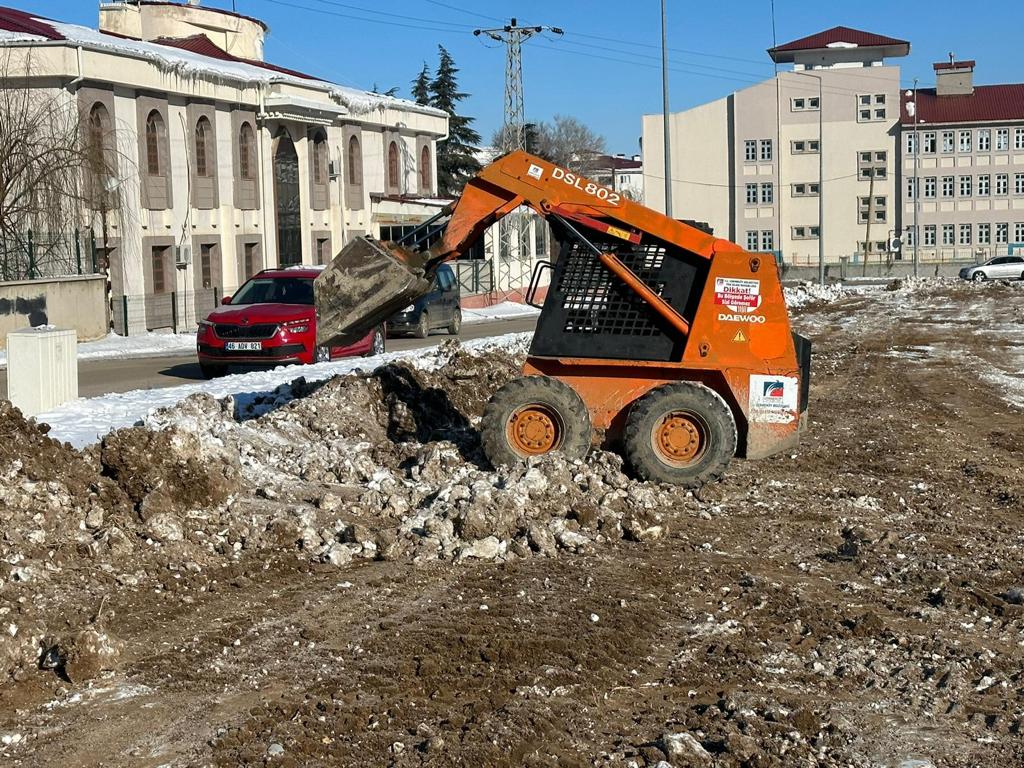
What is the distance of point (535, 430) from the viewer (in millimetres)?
11297

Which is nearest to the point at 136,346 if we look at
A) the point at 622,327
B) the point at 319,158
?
the point at 319,158

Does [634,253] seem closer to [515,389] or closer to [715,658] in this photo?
[515,389]

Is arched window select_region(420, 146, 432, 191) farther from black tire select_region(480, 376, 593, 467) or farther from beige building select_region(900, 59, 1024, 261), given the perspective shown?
black tire select_region(480, 376, 593, 467)

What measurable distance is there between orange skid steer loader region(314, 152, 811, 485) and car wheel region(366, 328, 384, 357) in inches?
451

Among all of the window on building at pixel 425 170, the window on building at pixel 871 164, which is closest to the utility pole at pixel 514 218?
the window on building at pixel 425 170

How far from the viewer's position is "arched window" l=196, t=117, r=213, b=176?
39.3 meters

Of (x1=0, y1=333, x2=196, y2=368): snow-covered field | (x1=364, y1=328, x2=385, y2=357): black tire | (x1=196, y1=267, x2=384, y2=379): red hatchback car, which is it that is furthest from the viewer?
(x1=0, y1=333, x2=196, y2=368): snow-covered field

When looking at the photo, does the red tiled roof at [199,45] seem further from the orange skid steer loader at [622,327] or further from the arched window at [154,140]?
the orange skid steer loader at [622,327]

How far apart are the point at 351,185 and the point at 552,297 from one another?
38.0m

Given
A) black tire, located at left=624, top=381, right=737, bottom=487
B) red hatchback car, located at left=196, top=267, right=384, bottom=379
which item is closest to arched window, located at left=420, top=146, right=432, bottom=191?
red hatchback car, located at left=196, top=267, right=384, bottom=379

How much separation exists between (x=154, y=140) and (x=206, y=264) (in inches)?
171

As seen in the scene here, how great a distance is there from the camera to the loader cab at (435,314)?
30047mm

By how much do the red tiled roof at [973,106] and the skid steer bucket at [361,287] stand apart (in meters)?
79.5

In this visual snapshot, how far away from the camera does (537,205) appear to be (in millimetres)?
11414
